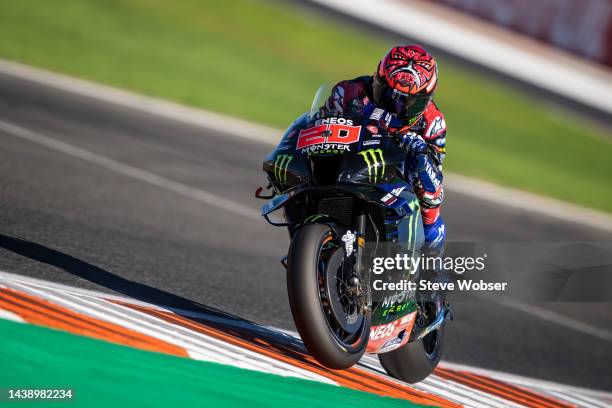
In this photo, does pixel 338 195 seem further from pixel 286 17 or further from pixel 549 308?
pixel 286 17

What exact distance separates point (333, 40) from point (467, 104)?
4.19 m

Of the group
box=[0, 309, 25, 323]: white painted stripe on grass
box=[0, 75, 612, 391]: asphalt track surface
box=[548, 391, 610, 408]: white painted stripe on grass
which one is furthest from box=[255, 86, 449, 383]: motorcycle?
box=[548, 391, 610, 408]: white painted stripe on grass

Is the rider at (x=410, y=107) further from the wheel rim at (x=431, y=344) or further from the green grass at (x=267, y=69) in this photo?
the green grass at (x=267, y=69)

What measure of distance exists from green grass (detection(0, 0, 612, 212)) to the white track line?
1.97 feet

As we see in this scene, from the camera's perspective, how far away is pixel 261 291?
27.4ft

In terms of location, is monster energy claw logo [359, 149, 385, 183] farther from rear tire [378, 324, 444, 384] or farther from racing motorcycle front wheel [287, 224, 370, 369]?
rear tire [378, 324, 444, 384]

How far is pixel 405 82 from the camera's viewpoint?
570 cm

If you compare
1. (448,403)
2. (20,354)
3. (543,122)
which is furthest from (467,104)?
(20,354)

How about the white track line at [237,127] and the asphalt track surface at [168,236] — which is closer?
the asphalt track surface at [168,236]

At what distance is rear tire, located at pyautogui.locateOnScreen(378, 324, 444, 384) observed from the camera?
640 centimetres

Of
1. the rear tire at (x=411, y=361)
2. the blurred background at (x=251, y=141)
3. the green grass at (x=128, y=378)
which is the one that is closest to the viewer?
the green grass at (x=128, y=378)

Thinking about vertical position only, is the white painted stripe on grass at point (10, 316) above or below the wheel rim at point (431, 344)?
below

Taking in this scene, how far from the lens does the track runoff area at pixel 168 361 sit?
4305 mm

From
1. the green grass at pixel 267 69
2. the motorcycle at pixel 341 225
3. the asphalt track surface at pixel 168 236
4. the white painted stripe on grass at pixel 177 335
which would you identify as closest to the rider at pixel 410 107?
the motorcycle at pixel 341 225
